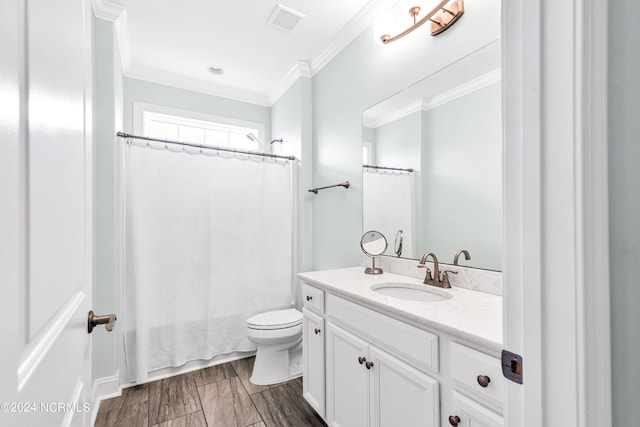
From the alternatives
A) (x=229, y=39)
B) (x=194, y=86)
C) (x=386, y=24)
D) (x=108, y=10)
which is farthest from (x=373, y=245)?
(x=194, y=86)

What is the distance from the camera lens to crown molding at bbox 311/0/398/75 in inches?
71.2

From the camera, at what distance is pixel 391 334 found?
1114 mm

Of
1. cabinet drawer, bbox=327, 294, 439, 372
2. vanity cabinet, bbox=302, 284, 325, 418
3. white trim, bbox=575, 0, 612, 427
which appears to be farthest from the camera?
vanity cabinet, bbox=302, 284, 325, 418

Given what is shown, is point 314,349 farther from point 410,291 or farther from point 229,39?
point 229,39

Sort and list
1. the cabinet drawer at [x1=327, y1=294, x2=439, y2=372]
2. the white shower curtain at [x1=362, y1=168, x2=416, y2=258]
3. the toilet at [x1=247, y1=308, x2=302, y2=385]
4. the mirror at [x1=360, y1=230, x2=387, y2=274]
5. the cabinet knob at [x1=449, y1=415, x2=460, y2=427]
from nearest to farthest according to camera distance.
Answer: the cabinet knob at [x1=449, y1=415, x2=460, y2=427]
the cabinet drawer at [x1=327, y1=294, x2=439, y2=372]
the white shower curtain at [x1=362, y1=168, x2=416, y2=258]
the mirror at [x1=360, y1=230, x2=387, y2=274]
the toilet at [x1=247, y1=308, x2=302, y2=385]

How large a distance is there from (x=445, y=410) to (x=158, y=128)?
10.5ft

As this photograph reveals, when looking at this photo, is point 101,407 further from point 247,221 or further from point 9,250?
point 9,250

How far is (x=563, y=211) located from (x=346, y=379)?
49.3 inches

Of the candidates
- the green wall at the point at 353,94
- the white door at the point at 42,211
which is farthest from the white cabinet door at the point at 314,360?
the white door at the point at 42,211

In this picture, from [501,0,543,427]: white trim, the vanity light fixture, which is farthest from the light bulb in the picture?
[501,0,543,427]: white trim

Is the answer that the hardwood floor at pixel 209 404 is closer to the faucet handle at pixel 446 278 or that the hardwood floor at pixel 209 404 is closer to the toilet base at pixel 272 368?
the toilet base at pixel 272 368

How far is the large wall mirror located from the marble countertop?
20 cm

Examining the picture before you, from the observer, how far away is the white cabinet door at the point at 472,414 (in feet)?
2.54

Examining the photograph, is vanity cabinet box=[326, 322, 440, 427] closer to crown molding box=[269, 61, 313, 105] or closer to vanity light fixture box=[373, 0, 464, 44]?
vanity light fixture box=[373, 0, 464, 44]
